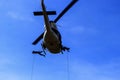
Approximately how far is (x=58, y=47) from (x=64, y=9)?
3.36 m

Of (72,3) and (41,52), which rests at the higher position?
(72,3)

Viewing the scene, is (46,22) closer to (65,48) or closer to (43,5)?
(43,5)

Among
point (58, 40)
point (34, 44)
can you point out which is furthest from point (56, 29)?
point (34, 44)

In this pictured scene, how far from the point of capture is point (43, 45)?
102 ft

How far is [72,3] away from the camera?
30391 millimetres

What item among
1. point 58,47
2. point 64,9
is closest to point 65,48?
point 58,47

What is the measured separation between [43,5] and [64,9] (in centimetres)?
284

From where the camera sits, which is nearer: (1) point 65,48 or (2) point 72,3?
(2) point 72,3

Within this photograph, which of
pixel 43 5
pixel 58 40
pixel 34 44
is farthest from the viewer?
pixel 34 44

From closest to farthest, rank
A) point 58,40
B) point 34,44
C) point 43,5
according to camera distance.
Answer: point 43,5
point 58,40
point 34,44

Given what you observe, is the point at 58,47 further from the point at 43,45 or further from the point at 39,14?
the point at 39,14

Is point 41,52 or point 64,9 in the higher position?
point 64,9

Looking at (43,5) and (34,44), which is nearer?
(43,5)

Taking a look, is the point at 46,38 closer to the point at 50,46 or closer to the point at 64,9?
the point at 50,46
